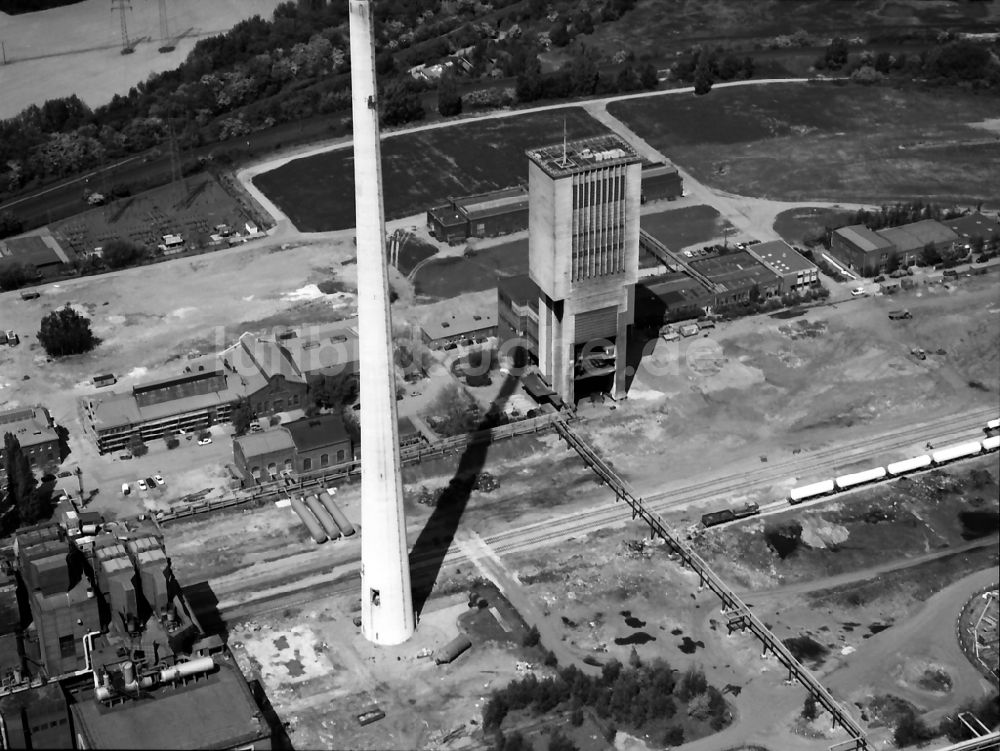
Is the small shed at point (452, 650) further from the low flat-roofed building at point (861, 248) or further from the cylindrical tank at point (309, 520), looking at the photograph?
the low flat-roofed building at point (861, 248)

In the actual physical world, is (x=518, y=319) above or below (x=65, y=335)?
above

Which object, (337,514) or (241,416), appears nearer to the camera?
(337,514)

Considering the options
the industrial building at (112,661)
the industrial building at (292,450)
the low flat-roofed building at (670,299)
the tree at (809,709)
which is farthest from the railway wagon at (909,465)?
the industrial building at (112,661)

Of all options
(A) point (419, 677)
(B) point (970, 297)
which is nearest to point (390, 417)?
(A) point (419, 677)

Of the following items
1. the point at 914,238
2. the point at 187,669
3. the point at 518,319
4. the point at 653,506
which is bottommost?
the point at 653,506

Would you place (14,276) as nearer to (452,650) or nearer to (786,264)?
(452,650)

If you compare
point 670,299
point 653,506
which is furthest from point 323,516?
point 670,299

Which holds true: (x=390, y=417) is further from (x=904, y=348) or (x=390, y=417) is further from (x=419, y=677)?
(x=904, y=348)
